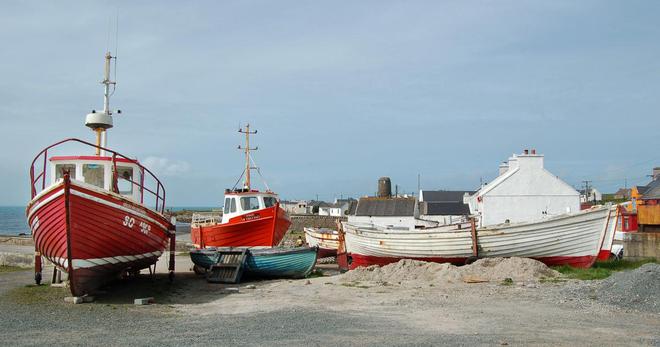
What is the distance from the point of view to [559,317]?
10742mm

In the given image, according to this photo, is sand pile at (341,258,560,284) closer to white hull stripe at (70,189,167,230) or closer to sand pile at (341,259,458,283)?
sand pile at (341,259,458,283)

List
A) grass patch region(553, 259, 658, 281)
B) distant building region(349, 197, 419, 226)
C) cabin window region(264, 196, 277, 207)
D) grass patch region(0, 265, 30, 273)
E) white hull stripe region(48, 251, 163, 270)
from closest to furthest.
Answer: white hull stripe region(48, 251, 163, 270) → grass patch region(553, 259, 658, 281) → grass patch region(0, 265, 30, 273) → cabin window region(264, 196, 277, 207) → distant building region(349, 197, 419, 226)

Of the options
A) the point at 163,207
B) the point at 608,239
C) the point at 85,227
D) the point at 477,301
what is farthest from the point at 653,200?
the point at 85,227

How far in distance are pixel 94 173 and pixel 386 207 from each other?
113 ft

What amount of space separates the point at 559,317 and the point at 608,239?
32.4ft

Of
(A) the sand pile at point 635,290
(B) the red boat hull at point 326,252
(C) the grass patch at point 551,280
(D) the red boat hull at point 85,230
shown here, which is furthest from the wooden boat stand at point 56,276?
(B) the red boat hull at point 326,252

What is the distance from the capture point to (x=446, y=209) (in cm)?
5000

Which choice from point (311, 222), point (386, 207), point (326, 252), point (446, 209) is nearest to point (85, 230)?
point (326, 252)

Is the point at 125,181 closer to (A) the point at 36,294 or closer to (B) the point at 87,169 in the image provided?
(B) the point at 87,169

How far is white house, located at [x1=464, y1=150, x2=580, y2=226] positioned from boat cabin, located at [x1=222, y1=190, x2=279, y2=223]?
1167 cm

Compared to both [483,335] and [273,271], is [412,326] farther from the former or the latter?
[273,271]

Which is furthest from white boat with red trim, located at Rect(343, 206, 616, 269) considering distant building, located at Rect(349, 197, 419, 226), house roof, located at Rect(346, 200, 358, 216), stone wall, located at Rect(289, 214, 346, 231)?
stone wall, located at Rect(289, 214, 346, 231)

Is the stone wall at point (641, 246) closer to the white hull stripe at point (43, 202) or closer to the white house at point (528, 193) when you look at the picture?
the white house at point (528, 193)

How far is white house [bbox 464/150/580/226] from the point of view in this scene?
95.8 feet
